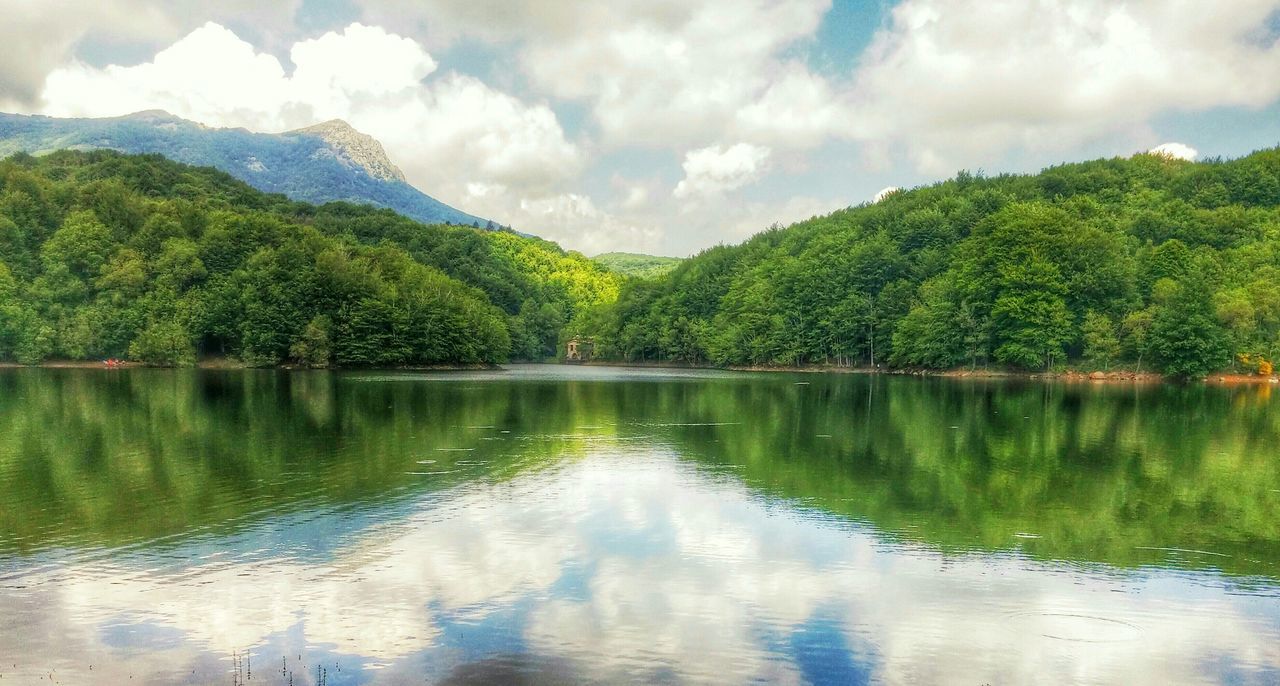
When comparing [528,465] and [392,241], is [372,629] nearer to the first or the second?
[528,465]

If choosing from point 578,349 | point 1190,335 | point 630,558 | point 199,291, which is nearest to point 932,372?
point 1190,335

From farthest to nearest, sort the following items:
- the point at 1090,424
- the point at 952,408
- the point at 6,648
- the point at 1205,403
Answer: the point at 1205,403 → the point at 952,408 → the point at 1090,424 → the point at 6,648

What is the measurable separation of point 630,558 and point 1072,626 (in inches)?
257

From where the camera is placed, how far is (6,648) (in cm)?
908

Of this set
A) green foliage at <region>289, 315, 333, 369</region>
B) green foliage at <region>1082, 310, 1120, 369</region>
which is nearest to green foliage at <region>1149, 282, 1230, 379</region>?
green foliage at <region>1082, 310, 1120, 369</region>

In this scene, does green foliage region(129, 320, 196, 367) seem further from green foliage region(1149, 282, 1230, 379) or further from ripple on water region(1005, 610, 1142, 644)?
green foliage region(1149, 282, 1230, 379)

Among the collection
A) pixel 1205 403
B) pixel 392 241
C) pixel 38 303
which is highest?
pixel 392 241

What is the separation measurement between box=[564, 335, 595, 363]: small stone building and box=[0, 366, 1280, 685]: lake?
416ft

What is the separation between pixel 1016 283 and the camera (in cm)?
8450

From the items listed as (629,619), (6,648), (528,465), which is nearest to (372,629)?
(629,619)

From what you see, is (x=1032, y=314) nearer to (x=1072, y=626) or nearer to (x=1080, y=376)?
(x=1080, y=376)

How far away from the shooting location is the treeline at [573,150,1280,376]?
254 ft

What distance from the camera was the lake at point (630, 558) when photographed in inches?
359

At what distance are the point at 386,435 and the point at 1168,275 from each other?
8883cm
